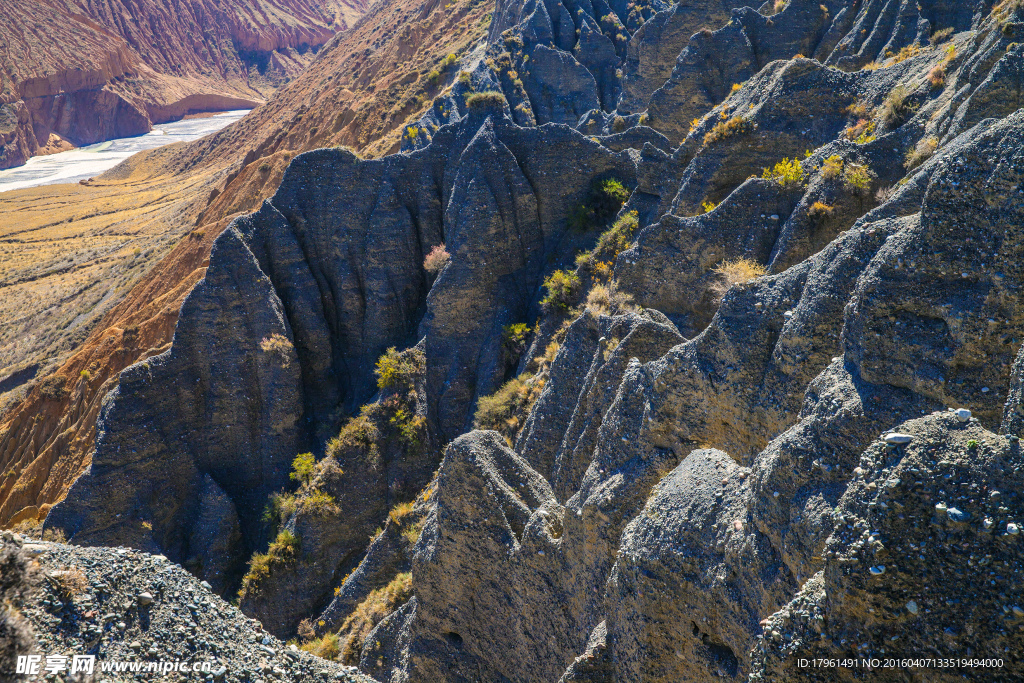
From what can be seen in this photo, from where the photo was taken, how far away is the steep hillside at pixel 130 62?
117562mm

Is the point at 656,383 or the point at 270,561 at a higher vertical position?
the point at 656,383

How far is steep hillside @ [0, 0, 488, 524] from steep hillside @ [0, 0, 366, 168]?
1336 inches

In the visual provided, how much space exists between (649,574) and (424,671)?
730 centimetres

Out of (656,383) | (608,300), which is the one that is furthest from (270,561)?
(656,383)

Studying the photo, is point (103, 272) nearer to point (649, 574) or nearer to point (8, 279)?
point (8, 279)

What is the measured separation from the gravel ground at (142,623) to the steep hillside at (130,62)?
140 metres

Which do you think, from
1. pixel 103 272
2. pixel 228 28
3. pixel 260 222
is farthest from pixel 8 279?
pixel 228 28

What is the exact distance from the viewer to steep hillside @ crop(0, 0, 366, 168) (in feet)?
386

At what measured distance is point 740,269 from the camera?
1413cm

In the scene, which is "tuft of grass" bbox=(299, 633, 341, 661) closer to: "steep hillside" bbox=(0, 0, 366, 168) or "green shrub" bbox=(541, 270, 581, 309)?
"green shrub" bbox=(541, 270, 581, 309)

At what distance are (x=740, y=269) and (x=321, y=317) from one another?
1754 cm

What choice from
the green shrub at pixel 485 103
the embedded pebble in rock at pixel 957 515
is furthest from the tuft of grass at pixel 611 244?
the embedded pebble in rock at pixel 957 515

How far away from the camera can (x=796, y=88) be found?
1834cm

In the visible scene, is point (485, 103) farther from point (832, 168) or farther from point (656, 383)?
point (656, 383)
